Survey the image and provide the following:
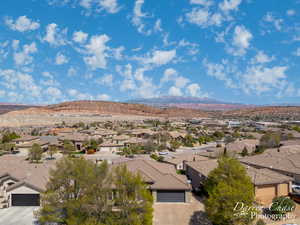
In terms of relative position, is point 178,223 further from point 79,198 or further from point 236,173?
point 79,198

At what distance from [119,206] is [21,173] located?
16899mm

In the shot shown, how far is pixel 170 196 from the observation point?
1012 inches

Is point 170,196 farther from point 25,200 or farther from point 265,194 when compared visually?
point 25,200

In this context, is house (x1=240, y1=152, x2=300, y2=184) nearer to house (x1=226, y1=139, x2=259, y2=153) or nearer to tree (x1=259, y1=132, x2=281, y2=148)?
house (x1=226, y1=139, x2=259, y2=153)

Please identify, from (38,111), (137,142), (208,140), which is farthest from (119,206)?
(38,111)

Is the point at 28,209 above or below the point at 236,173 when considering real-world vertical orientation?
below

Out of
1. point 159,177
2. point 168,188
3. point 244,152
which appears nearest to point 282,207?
point 168,188

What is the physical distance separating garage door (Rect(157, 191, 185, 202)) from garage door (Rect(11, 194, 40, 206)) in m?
12.0

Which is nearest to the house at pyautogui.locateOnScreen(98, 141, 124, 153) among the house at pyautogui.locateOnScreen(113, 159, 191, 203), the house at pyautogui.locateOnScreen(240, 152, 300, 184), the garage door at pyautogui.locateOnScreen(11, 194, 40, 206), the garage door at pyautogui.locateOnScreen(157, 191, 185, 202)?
the house at pyautogui.locateOnScreen(240, 152, 300, 184)

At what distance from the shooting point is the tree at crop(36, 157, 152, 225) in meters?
16.6

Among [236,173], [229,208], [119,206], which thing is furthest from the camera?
[236,173]

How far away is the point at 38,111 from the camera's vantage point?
181m

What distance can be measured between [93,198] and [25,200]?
38.6 ft

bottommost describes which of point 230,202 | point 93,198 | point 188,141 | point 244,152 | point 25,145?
point 188,141
